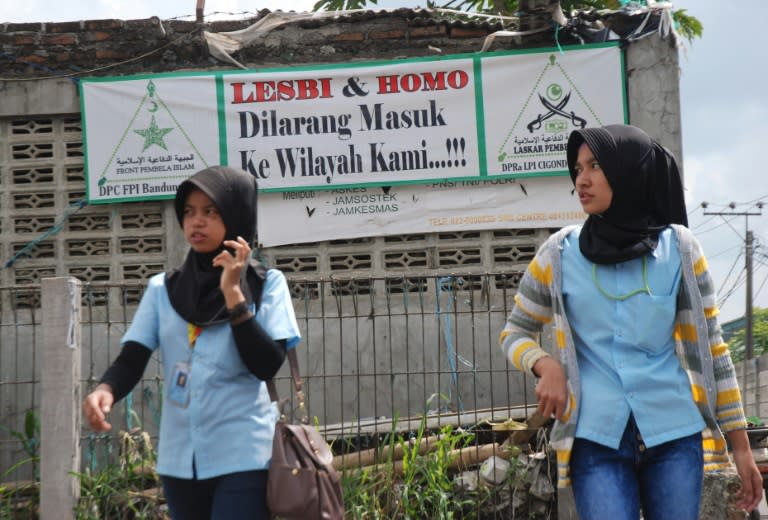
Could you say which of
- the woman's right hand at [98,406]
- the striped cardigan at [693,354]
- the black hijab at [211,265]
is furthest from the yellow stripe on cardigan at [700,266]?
the woman's right hand at [98,406]

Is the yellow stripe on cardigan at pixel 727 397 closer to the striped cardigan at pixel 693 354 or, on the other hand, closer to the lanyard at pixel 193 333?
the striped cardigan at pixel 693 354

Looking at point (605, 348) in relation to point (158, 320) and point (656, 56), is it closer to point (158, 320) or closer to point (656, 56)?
point (158, 320)

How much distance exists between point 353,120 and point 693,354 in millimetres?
5707

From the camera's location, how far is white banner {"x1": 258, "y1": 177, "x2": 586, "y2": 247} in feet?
27.5

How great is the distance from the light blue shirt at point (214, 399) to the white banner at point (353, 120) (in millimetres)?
5182

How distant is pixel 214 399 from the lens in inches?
124

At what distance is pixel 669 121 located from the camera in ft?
27.6

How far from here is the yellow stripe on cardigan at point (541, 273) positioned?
319 centimetres

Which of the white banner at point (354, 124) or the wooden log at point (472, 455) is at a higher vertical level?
the white banner at point (354, 124)

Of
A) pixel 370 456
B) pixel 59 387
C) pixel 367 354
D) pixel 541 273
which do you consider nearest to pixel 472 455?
pixel 370 456

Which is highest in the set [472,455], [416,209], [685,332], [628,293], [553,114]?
[553,114]

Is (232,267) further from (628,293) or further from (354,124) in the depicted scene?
(354,124)

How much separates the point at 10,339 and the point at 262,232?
209 centimetres

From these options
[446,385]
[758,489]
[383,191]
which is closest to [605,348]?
[758,489]
